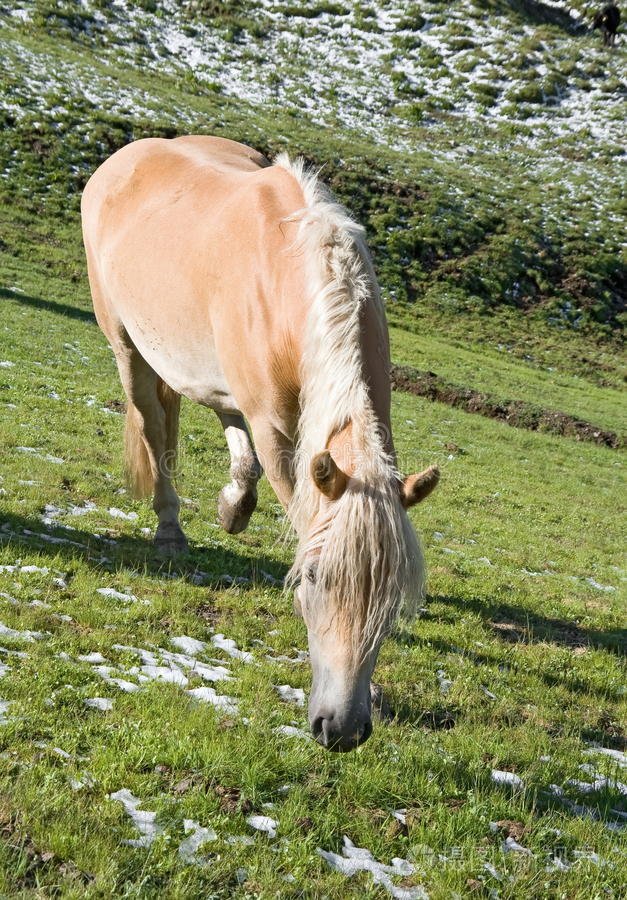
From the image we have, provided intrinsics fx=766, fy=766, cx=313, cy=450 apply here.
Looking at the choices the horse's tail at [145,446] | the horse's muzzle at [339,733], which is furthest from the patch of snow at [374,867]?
the horse's tail at [145,446]

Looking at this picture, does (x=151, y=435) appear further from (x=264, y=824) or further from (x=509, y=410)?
(x=509, y=410)

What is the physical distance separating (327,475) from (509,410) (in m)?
19.1

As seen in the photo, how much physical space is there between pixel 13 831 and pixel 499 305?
31.6 m

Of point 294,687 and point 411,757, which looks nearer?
point 411,757

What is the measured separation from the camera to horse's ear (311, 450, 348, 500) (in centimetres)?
313

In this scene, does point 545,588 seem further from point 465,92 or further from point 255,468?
point 465,92

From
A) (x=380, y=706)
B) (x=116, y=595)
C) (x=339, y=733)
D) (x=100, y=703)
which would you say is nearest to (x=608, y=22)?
(x=116, y=595)

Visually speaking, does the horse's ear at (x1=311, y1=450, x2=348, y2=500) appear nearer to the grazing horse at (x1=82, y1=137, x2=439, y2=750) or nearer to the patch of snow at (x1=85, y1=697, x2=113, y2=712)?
the grazing horse at (x1=82, y1=137, x2=439, y2=750)

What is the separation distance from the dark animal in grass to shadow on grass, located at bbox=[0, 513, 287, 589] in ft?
211

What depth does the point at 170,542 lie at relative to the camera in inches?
269

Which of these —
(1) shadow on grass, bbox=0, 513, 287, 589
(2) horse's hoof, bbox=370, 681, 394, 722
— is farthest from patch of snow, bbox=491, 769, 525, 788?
(1) shadow on grass, bbox=0, 513, 287, 589

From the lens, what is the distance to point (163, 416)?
7.16 m

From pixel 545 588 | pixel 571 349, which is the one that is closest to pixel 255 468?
pixel 545 588

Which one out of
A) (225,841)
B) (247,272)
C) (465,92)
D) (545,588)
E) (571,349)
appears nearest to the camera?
(225,841)
